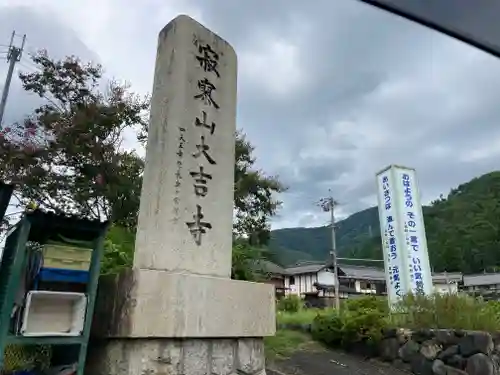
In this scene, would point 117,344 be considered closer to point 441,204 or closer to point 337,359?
point 337,359

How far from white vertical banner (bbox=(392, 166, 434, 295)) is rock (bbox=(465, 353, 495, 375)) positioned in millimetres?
2046

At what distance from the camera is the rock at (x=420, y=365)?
576cm

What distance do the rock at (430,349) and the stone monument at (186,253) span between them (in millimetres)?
3908

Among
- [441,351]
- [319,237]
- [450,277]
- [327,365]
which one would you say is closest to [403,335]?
[441,351]

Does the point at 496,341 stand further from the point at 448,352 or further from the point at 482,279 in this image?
the point at 482,279

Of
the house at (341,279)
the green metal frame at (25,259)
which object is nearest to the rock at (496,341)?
the green metal frame at (25,259)

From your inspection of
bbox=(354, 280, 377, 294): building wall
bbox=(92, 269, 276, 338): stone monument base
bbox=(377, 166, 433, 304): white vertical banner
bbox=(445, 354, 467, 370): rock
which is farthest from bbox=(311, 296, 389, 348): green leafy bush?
bbox=(354, 280, 377, 294): building wall

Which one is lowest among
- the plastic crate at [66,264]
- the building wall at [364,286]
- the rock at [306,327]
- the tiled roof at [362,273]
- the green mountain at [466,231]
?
the rock at [306,327]

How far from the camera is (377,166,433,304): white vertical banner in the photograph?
25.5ft

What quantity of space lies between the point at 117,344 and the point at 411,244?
678 cm

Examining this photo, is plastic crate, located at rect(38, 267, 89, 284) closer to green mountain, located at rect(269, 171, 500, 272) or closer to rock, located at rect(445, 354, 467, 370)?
rock, located at rect(445, 354, 467, 370)

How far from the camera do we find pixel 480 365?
5.26m

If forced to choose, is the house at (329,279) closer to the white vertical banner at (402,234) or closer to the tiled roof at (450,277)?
the tiled roof at (450,277)

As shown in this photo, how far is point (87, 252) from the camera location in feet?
7.98
